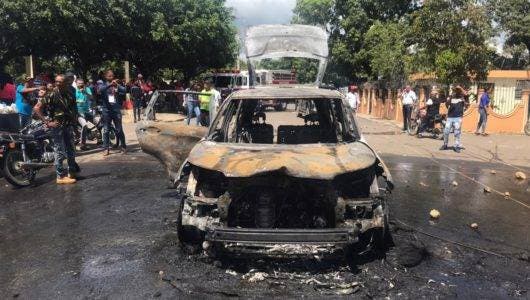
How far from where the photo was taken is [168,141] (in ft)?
21.7

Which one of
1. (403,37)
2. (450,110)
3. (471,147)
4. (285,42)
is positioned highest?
(403,37)

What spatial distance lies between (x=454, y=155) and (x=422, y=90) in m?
8.76

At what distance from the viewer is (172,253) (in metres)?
4.82

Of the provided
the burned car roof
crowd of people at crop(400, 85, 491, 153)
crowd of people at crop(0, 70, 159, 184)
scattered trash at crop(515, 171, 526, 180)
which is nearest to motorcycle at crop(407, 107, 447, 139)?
crowd of people at crop(400, 85, 491, 153)

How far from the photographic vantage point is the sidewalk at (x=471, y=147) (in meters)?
11.5

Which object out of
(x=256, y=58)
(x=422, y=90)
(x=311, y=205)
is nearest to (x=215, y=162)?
(x=311, y=205)

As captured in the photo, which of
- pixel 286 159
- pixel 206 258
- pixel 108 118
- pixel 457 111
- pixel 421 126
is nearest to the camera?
pixel 286 159

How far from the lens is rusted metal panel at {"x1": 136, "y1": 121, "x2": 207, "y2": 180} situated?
21.7 ft

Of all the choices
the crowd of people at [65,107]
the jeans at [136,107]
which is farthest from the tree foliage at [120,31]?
the crowd of people at [65,107]

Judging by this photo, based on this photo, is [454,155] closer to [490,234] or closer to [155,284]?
[490,234]

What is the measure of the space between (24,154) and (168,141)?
289cm

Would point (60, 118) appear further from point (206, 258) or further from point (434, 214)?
point (434, 214)

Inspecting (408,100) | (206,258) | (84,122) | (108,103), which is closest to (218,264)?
(206,258)

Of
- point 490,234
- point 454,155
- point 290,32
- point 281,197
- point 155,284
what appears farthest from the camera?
point 454,155
